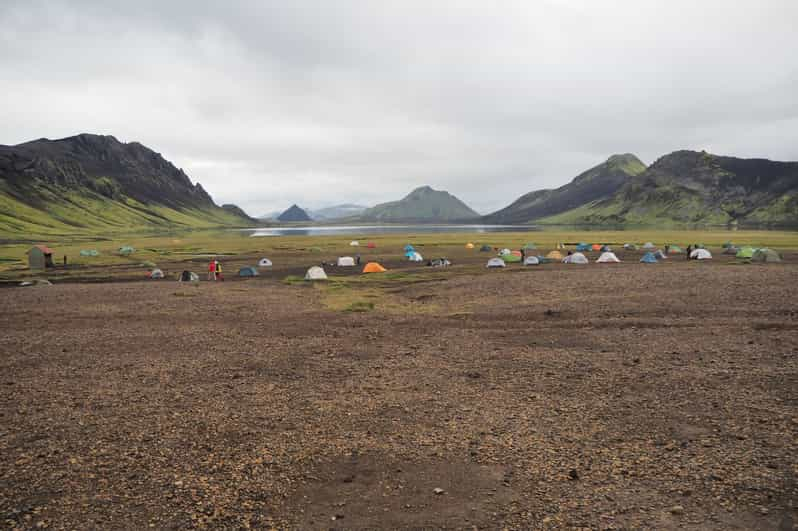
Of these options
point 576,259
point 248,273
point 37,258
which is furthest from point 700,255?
point 37,258

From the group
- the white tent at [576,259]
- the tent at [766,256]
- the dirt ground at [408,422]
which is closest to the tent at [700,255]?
the tent at [766,256]

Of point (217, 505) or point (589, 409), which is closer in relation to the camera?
point (217, 505)

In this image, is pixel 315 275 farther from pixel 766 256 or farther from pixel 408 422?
pixel 766 256

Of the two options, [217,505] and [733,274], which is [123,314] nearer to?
[217,505]

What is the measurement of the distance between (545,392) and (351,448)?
609 cm

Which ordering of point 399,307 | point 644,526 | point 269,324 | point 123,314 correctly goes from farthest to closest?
point 399,307
point 123,314
point 269,324
point 644,526

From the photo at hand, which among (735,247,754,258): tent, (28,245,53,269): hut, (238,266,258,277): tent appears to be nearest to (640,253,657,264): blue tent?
(735,247,754,258): tent

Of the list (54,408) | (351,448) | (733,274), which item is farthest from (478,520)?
(733,274)

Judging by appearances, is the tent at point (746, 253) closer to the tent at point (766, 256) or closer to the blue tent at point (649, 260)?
the tent at point (766, 256)

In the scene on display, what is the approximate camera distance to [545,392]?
13703 millimetres

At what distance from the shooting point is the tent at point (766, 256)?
52269mm

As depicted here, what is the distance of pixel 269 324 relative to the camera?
24.7 m

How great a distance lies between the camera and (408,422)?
11844 millimetres

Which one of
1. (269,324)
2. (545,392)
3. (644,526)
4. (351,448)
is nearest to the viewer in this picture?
(644,526)
